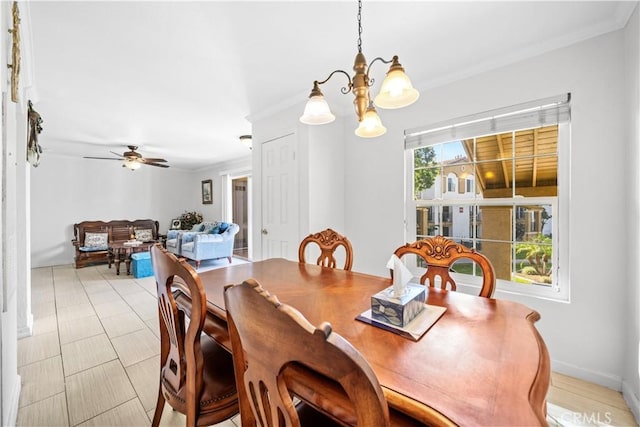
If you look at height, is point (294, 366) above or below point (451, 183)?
below

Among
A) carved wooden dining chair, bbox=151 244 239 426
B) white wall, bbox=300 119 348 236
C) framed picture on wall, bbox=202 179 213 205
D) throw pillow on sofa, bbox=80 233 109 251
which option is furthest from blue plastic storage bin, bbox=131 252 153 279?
carved wooden dining chair, bbox=151 244 239 426

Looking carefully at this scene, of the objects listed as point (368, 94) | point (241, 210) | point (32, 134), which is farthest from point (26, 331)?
point (241, 210)

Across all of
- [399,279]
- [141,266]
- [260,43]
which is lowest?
[141,266]

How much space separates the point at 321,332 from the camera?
A: 1.41ft

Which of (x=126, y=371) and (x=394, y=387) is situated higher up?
(x=394, y=387)

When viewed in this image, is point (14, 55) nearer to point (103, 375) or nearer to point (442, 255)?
point (103, 375)

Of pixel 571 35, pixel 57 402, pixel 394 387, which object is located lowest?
pixel 57 402

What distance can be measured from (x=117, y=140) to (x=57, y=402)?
13.4 feet

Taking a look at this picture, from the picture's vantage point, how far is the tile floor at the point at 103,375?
1.54 meters

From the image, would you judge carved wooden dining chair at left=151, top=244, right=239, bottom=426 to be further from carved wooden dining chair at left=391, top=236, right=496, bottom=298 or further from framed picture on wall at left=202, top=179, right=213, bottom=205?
framed picture on wall at left=202, top=179, right=213, bottom=205

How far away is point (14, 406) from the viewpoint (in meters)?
1.49

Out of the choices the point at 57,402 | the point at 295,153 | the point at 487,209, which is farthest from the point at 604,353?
the point at 57,402

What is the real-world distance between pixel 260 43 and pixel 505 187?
7.18ft

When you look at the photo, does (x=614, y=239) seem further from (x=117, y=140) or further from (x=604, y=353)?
(x=117, y=140)
